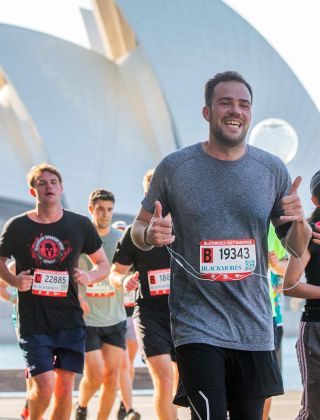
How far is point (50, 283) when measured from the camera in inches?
234

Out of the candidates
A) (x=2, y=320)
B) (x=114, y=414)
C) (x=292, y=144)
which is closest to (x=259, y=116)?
(x=2, y=320)

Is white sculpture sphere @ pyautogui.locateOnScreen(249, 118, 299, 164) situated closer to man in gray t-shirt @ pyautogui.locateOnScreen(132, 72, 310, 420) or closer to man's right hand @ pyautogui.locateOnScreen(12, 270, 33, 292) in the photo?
man's right hand @ pyautogui.locateOnScreen(12, 270, 33, 292)

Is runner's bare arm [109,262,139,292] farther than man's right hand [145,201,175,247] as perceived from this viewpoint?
Yes

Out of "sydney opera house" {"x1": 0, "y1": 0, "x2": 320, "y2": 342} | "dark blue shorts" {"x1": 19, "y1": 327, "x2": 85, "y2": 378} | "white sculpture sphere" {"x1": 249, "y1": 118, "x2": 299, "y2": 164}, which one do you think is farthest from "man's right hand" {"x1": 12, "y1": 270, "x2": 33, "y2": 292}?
"sydney opera house" {"x1": 0, "y1": 0, "x2": 320, "y2": 342}

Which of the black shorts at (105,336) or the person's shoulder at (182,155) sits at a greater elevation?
the person's shoulder at (182,155)

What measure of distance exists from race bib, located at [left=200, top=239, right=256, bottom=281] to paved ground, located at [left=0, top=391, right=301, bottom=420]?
15.5ft

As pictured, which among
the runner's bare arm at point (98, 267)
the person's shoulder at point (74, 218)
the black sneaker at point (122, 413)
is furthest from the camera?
the black sneaker at point (122, 413)

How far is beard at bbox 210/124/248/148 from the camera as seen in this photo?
12.8 feet

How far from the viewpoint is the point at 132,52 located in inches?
1435

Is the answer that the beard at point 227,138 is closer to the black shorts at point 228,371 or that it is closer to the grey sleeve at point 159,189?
the grey sleeve at point 159,189

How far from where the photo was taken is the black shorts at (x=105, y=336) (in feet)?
25.0

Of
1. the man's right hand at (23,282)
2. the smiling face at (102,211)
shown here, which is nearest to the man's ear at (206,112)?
the man's right hand at (23,282)

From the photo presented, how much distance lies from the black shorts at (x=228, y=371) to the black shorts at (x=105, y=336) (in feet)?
12.3

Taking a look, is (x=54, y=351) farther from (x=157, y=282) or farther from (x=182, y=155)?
(x=182, y=155)
